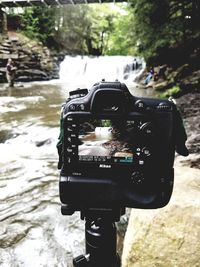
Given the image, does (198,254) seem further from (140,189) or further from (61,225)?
(61,225)

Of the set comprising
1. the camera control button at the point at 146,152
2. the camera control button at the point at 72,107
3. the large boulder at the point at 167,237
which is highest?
the camera control button at the point at 72,107

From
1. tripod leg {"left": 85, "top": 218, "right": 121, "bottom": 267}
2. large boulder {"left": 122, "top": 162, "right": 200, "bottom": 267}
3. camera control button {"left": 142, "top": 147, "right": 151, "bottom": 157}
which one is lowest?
large boulder {"left": 122, "top": 162, "right": 200, "bottom": 267}

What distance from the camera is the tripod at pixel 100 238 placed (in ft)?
4.35

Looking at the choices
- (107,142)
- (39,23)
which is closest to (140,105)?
(107,142)

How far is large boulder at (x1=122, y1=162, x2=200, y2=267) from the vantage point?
2031 millimetres

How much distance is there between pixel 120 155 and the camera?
4.24ft

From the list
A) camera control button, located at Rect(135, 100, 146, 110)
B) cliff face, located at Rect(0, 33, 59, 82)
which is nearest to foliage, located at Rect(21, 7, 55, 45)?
cliff face, located at Rect(0, 33, 59, 82)

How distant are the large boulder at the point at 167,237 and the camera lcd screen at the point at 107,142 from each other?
1027 millimetres

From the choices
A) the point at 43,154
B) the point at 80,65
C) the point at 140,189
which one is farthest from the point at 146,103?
the point at 80,65

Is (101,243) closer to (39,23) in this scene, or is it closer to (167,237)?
(167,237)

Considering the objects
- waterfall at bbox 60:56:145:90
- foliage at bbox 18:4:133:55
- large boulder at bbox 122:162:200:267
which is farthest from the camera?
foliage at bbox 18:4:133:55

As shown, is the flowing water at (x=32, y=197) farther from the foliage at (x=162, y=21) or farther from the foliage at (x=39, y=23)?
the foliage at (x=39, y=23)

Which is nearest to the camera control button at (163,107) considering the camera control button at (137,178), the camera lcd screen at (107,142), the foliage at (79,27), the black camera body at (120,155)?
the black camera body at (120,155)

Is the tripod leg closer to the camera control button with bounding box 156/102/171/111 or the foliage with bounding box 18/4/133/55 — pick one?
the camera control button with bounding box 156/102/171/111
